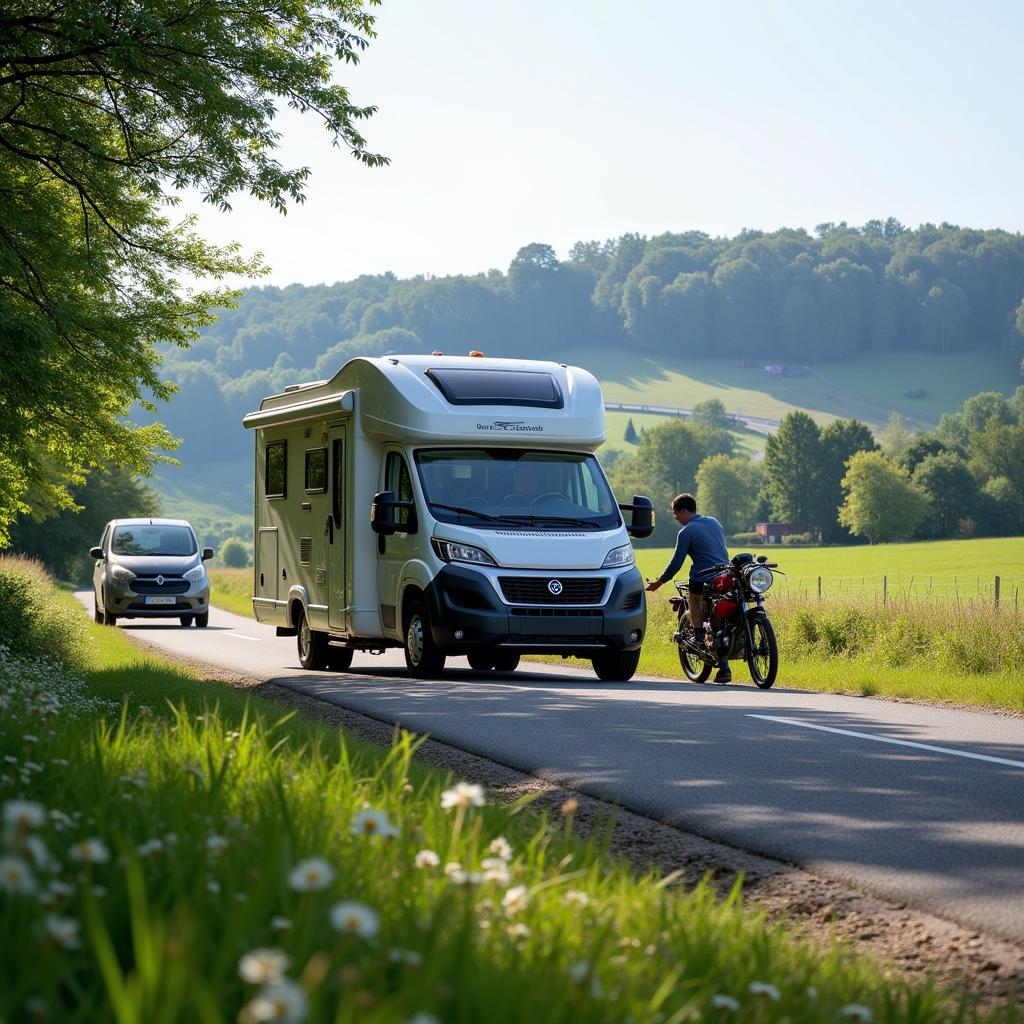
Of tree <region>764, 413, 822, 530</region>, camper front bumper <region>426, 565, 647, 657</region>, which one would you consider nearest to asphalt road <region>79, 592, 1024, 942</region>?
camper front bumper <region>426, 565, 647, 657</region>

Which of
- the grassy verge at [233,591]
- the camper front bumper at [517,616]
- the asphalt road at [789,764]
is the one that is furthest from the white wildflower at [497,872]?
the grassy verge at [233,591]

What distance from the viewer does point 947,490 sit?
4739 inches

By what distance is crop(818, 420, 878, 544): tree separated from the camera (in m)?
133

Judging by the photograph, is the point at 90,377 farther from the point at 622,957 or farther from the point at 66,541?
the point at 66,541

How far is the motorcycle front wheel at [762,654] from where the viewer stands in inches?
603

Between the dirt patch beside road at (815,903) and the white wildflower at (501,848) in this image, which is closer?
the white wildflower at (501,848)

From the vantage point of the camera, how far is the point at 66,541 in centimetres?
7162

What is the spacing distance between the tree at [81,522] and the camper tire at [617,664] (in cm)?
5478

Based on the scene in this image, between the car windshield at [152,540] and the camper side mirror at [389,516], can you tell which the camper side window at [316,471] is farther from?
the car windshield at [152,540]

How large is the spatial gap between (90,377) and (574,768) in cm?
1098

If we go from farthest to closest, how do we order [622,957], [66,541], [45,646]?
1. [66,541]
2. [45,646]
3. [622,957]

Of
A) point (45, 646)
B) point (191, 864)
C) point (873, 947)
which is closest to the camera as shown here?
point (191, 864)

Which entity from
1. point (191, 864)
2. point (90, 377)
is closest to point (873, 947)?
point (191, 864)

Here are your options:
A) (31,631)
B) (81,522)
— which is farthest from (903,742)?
(81,522)
